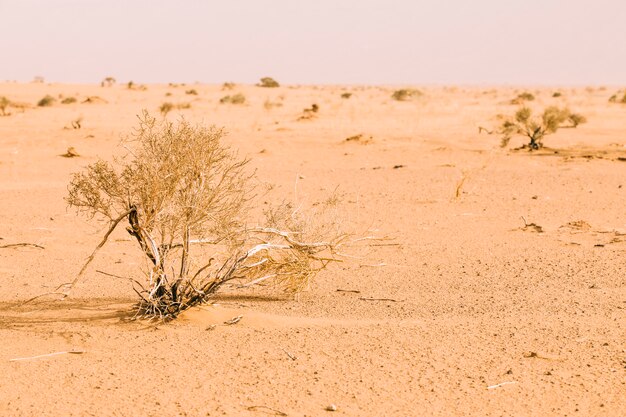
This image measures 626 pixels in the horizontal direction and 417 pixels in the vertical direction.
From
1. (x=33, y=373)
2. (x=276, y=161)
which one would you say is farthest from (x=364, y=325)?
(x=276, y=161)

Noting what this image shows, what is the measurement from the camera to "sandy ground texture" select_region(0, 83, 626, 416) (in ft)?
16.5

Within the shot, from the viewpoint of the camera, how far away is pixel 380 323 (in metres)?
6.49

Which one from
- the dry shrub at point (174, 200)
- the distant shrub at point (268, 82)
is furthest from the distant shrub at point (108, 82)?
the dry shrub at point (174, 200)

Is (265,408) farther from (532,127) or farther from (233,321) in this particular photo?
(532,127)

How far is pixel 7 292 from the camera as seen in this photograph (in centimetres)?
765

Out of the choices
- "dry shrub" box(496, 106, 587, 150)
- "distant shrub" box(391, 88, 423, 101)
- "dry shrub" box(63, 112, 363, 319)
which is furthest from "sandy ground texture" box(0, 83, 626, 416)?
"distant shrub" box(391, 88, 423, 101)

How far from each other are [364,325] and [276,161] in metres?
11.3

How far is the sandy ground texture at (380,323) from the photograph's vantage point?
16.5 ft

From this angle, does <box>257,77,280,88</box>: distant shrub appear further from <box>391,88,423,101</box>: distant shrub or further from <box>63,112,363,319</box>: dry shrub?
<box>63,112,363,319</box>: dry shrub

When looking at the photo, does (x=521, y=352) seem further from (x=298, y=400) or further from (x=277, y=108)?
(x=277, y=108)

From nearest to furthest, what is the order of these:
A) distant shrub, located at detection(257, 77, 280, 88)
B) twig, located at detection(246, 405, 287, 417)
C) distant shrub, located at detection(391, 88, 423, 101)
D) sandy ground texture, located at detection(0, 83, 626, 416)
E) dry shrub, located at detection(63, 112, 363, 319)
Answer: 1. twig, located at detection(246, 405, 287, 417)
2. sandy ground texture, located at detection(0, 83, 626, 416)
3. dry shrub, located at detection(63, 112, 363, 319)
4. distant shrub, located at detection(391, 88, 423, 101)
5. distant shrub, located at detection(257, 77, 280, 88)

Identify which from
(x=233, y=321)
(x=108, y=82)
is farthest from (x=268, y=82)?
(x=233, y=321)

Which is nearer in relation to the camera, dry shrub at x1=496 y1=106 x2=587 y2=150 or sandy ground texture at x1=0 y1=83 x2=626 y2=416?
sandy ground texture at x1=0 y1=83 x2=626 y2=416

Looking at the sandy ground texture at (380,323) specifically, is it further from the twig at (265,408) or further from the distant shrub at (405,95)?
the distant shrub at (405,95)
